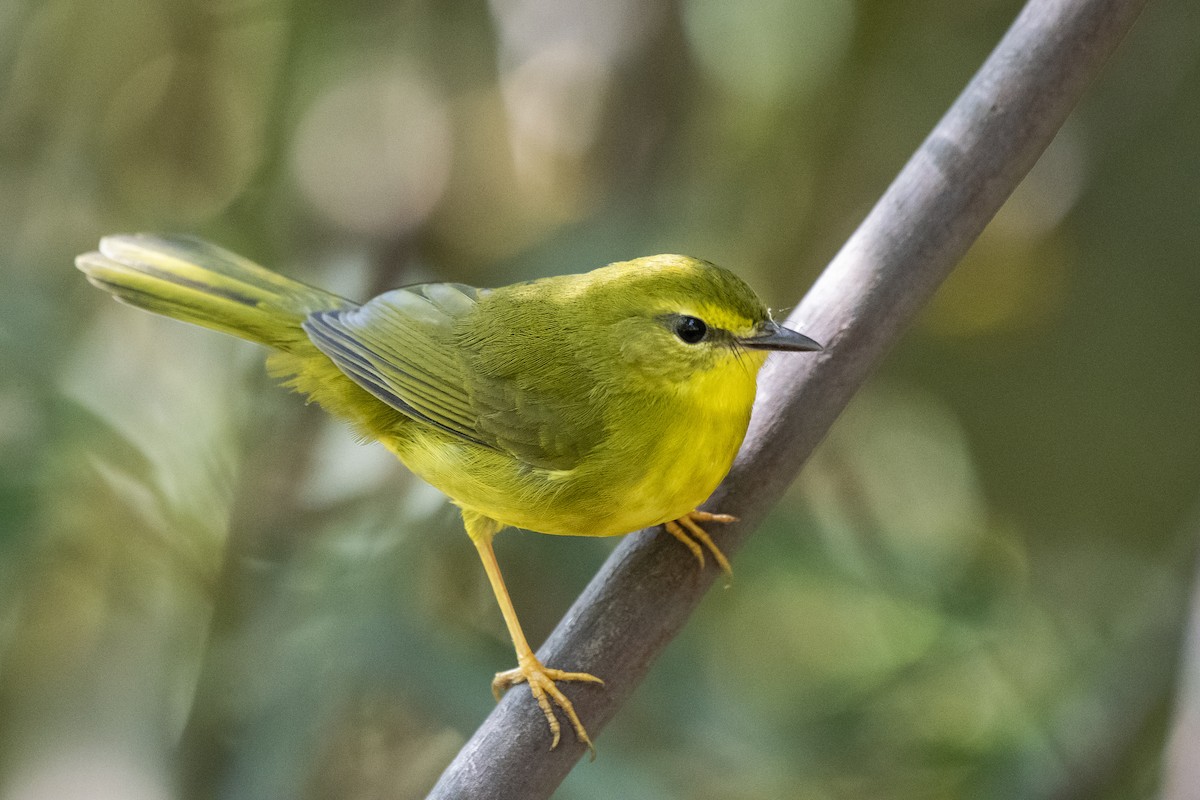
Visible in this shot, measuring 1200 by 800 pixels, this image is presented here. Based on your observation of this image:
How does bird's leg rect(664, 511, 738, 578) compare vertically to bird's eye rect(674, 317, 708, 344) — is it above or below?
below

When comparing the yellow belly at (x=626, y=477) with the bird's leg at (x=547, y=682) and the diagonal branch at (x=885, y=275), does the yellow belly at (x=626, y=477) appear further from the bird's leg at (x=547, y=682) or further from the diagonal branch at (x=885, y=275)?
the bird's leg at (x=547, y=682)

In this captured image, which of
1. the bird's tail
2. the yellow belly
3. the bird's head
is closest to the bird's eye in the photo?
the bird's head

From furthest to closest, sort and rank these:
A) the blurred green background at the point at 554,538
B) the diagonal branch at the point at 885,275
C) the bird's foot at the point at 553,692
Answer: the blurred green background at the point at 554,538 < the diagonal branch at the point at 885,275 < the bird's foot at the point at 553,692

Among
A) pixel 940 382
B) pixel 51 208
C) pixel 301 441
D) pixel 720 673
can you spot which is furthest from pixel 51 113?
pixel 940 382

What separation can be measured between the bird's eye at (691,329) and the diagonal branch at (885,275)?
7.2 inches

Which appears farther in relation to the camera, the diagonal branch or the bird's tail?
the bird's tail

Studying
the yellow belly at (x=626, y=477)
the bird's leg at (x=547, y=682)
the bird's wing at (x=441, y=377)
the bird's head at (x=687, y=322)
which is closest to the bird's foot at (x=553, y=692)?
the bird's leg at (x=547, y=682)

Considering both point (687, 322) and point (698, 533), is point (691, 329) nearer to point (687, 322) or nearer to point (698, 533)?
point (687, 322)

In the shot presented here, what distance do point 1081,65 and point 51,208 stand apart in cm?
301

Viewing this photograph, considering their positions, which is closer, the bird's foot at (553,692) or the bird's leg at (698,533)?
the bird's foot at (553,692)

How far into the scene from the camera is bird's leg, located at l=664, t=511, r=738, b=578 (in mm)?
2294

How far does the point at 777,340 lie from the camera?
2.27 m

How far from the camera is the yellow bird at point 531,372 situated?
2.33 metres

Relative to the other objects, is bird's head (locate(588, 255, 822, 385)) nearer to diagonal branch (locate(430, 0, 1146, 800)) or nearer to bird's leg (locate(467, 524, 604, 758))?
diagonal branch (locate(430, 0, 1146, 800))
